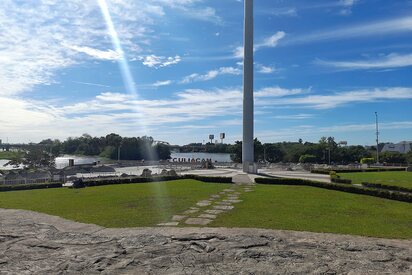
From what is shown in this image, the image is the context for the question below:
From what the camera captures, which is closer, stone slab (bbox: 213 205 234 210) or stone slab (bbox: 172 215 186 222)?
stone slab (bbox: 172 215 186 222)

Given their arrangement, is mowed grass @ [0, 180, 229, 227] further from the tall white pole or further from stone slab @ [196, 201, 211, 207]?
the tall white pole

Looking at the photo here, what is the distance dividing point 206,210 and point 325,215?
4.28 meters

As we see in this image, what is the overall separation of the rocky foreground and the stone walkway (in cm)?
140

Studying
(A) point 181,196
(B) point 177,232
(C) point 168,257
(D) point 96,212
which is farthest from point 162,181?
(C) point 168,257

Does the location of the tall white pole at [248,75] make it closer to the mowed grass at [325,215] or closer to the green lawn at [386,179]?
the green lawn at [386,179]

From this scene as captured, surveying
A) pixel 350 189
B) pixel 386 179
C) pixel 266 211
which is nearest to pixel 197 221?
pixel 266 211

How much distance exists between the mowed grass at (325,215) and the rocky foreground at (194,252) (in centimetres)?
117

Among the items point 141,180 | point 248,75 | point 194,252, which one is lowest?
point 194,252

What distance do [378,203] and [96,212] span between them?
12.4 meters

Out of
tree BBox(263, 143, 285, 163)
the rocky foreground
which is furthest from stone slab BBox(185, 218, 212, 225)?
tree BBox(263, 143, 285, 163)

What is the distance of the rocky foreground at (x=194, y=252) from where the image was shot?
295 inches

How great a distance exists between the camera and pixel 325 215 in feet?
43.8

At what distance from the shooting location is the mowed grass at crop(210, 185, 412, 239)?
10922mm

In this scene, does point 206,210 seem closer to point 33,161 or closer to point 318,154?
point 33,161
